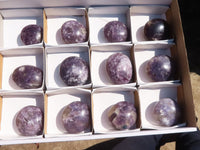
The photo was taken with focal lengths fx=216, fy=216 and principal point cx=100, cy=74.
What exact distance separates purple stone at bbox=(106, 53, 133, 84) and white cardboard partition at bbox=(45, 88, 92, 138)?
0.14 meters

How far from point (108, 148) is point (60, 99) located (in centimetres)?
55

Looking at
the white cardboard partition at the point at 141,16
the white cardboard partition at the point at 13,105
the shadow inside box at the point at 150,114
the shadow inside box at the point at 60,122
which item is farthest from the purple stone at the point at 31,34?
the shadow inside box at the point at 150,114

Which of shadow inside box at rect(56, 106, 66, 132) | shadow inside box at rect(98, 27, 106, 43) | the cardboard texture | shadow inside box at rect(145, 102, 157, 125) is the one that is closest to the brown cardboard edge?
the cardboard texture

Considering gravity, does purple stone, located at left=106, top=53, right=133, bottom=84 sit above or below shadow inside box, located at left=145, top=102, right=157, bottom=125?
above

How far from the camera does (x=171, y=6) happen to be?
3.78 ft

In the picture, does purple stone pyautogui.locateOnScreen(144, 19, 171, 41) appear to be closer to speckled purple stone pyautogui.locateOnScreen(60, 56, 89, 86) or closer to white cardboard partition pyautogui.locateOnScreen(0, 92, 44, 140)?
speckled purple stone pyautogui.locateOnScreen(60, 56, 89, 86)

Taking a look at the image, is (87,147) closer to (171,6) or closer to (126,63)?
(126,63)

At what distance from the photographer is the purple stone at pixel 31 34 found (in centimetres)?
112

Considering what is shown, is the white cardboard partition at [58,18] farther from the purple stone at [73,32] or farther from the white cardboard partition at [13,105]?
the white cardboard partition at [13,105]

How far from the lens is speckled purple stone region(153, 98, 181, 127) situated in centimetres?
101

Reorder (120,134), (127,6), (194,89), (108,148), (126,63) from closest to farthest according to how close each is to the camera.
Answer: (120,134) → (126,63) → (127,6) → (108,148) → (194,89)

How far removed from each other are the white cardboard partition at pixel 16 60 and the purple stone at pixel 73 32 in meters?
0.14

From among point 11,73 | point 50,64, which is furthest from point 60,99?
point 11,73

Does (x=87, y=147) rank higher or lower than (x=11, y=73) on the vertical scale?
lower
